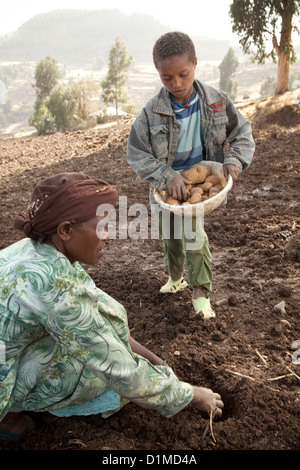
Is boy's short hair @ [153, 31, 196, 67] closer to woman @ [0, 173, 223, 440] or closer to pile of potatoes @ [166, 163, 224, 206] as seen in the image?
pile of potatoes @ [166, 163, 224, 206]

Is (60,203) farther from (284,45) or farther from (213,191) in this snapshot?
(284,45)

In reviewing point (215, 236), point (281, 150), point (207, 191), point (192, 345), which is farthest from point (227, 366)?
point (281, 150)

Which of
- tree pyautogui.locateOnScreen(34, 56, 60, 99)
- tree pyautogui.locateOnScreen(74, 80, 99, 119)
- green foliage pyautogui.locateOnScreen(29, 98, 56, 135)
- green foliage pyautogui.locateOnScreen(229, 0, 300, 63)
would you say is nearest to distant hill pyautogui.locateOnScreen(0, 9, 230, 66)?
tree pyautogui.locateOnScreen(34, 56, 60, 99)

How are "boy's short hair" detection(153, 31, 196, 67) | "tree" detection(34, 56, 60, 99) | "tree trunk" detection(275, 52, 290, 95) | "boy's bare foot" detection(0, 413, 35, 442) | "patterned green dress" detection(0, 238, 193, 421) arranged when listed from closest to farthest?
"patterned green dress" detection(0, 238, 193, 421) < "boy's bare foot" detection(0, 413, 35, 442) < "boy's short hair" detection(153, 31, 196, 67) < "tree trunk" detection(275, 52, 290, 95) < "tree" detection(34, 56, 60, 99)

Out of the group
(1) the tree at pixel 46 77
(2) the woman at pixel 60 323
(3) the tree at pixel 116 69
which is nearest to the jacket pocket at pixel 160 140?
(2) the woman at pixel 60 323

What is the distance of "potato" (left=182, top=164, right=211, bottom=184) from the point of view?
7.87ft

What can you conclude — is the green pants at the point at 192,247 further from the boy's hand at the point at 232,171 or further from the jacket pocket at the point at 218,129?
the jacket pocket at the point at 218,129

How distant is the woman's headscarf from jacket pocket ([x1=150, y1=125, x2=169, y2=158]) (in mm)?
1033

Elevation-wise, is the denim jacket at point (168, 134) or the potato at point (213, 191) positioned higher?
the denim jacket at point (168, 134)

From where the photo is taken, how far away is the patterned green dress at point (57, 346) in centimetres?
137

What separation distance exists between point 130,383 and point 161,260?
2164mm

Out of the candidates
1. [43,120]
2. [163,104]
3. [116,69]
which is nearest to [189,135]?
[163,104]

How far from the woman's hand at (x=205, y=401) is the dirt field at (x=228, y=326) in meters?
0.07

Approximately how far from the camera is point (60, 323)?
53.5 inches
